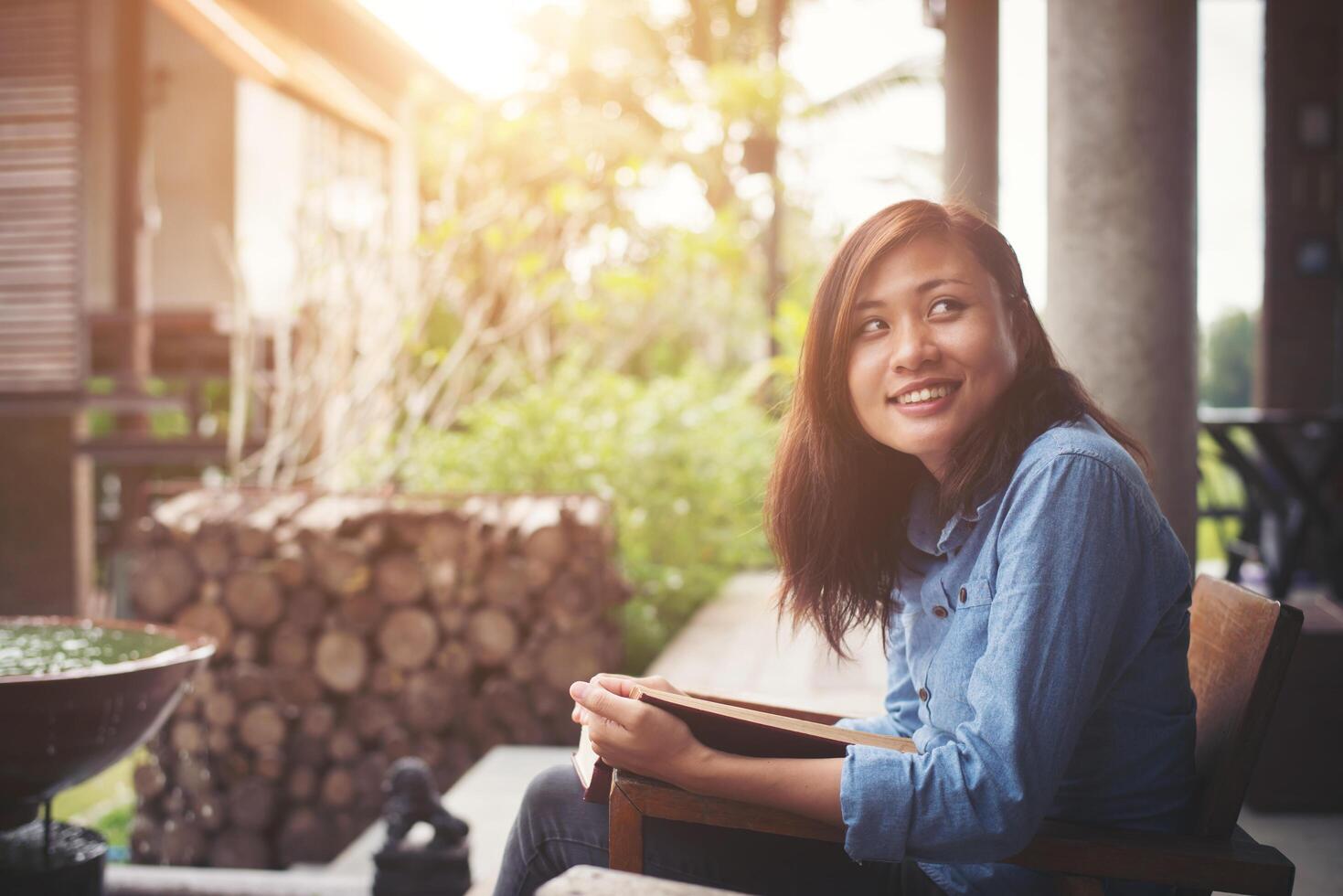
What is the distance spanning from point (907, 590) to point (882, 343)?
41cm

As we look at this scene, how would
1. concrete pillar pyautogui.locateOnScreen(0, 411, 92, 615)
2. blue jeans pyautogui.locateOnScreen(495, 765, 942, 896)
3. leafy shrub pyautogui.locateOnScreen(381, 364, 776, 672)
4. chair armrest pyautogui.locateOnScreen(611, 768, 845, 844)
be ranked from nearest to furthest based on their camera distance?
chair armrest pyautogui.locateOnScreen(611, 768, 845, 844) → blue jeans pyautogui.locateOnScreen(495, 765, 942, 896) → leafy shrub pyautogui.locateOnScreen(381, 364, 776, 672) → concrete pillar pyautogui.locateOnScreen(0, 411, 92, 615)

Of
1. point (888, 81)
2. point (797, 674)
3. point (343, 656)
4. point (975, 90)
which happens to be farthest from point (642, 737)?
point (888, 81)

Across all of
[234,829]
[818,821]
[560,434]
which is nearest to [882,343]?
[818,821]

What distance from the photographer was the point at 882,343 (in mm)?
1547

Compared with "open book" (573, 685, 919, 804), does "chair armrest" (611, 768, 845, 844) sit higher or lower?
lower

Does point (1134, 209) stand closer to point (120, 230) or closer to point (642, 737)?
point (642, 737)

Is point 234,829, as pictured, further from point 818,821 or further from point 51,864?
point 818,821

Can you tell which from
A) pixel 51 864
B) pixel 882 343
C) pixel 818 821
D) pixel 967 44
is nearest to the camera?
pixel 818 821

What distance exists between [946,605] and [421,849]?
177 centimetres

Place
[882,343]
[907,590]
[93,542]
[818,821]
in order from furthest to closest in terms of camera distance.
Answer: [93,542] < [907,590] < [882,343] < [818,821]

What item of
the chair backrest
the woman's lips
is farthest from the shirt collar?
the chair backrest

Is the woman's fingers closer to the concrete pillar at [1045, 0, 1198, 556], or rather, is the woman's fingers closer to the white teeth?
the white teeth

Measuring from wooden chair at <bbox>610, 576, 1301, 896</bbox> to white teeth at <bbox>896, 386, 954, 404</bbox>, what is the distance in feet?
1.58

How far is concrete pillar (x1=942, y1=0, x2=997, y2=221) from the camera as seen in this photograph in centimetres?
305
